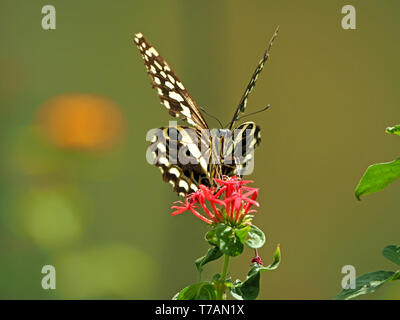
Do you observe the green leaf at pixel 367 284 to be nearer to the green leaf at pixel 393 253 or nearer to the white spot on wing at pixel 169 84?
the green leaf at pixel 393 253

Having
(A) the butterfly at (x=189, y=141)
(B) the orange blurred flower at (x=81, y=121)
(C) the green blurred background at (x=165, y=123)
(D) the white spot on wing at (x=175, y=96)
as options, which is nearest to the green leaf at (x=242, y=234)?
(A) the butterfly at (x=189, y=141)

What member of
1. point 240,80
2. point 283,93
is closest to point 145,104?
point 240,80

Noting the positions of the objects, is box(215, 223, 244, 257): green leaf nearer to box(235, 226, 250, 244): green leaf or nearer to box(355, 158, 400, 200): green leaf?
box(235, 226, 250, 244): green leaf

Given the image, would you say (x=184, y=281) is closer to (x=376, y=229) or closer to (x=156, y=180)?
(x=156, y=180)

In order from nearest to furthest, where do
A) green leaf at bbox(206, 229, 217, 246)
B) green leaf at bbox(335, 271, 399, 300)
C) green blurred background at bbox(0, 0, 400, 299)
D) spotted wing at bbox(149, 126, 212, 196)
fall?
green leaf at bbox(335, 271, 399, 300) < green leaf at bbox(206, 229, 217, 246) < spotted wing at bbox(149, 126, 212, 196) < green blurred background at bbox(0, 0, 400, 299)

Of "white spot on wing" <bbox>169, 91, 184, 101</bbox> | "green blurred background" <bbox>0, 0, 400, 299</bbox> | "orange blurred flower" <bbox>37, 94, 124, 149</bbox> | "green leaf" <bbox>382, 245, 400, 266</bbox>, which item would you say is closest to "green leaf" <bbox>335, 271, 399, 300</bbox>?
"green leaf" <bbox>382, 245, 400, 266</bbox>
